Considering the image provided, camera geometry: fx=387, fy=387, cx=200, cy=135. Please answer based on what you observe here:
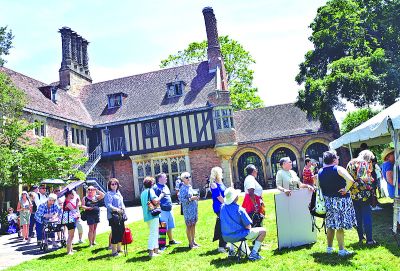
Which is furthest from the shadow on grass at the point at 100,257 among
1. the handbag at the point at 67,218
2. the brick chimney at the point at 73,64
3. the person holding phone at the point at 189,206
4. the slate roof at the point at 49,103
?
the brick chimney at the point at 73,64

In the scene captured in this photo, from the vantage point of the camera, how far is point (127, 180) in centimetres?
2483

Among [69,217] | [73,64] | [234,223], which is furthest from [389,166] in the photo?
[73,64]

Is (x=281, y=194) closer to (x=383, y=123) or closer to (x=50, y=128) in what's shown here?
(x=383, y=123)

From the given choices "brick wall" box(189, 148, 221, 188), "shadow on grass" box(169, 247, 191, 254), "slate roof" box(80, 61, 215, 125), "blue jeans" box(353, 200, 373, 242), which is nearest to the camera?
"blue jeans" box(353, 200, 373, 242)

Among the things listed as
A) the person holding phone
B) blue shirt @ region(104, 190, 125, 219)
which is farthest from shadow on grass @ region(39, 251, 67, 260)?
the person holding phone

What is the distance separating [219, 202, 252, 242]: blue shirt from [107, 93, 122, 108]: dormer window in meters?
21.3

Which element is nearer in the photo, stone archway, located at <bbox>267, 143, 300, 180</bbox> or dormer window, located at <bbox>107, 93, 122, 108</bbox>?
stone archway, located at <bbox>267, 143, 300, 180</bbox>

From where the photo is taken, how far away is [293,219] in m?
6.73

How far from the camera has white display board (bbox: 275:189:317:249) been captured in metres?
6.69

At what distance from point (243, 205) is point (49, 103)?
18.4m

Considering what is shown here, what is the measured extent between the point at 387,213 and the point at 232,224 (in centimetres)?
512

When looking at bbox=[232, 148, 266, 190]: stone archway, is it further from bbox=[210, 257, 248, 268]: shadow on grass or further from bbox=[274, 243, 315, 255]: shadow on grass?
bbox=[210, 257, 248, 268]: shadow on grass

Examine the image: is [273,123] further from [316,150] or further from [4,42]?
[4,42]

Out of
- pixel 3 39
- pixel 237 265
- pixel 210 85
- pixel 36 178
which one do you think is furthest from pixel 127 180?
pixel 237 265
